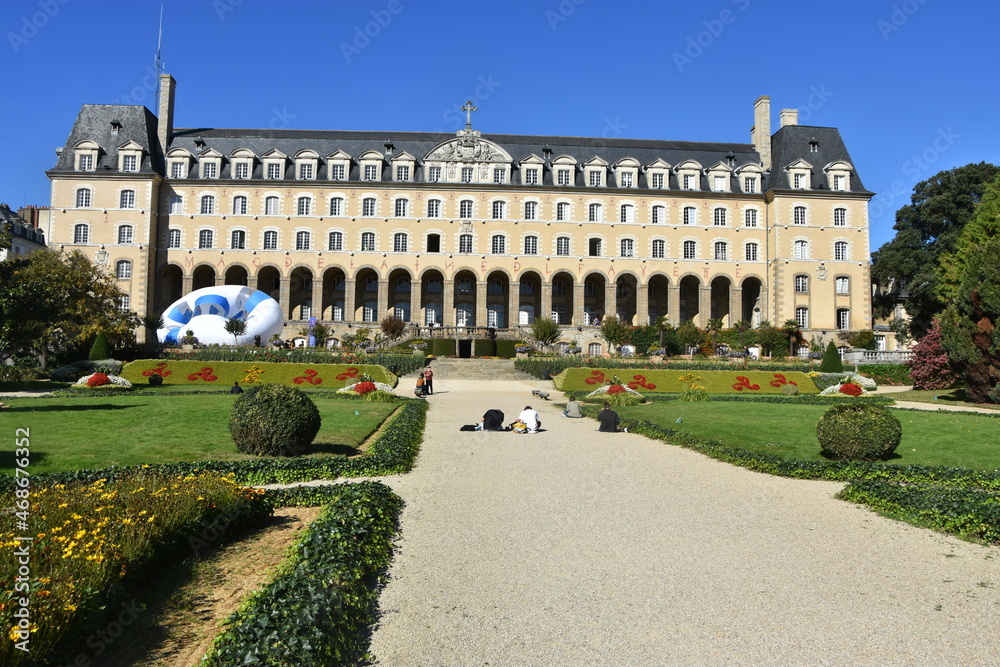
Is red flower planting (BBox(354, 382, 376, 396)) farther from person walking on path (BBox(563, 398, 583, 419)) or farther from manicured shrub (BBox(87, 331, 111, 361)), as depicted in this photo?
manicured shrub (BBox(87, 331, 111, 361))

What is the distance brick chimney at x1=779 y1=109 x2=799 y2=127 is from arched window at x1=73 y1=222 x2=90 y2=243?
4903 centimetres

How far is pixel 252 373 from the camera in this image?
2708 centimetres

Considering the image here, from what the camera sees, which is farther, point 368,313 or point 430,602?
point 368,313

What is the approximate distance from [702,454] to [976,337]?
15.3m

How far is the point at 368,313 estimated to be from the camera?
5047 cm

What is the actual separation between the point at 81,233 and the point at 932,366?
4906cm

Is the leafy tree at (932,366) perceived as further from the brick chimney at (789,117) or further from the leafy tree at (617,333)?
the brick chimney at (789,117)

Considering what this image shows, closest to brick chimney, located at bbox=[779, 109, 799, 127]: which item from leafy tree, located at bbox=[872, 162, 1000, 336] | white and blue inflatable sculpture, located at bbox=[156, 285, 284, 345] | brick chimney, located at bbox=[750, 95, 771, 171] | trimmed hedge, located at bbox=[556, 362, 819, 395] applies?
brick chimney, located at bbox=[750, 95, 771, 171]

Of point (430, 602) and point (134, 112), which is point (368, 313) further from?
point (430, 602)

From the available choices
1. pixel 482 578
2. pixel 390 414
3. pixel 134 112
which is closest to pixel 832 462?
pixel 482 578

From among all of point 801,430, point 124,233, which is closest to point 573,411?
point 801,430

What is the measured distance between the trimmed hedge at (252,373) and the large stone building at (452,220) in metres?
18.4

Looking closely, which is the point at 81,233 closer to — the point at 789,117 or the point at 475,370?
the point at 475,370

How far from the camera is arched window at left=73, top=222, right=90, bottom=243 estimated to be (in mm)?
45781
